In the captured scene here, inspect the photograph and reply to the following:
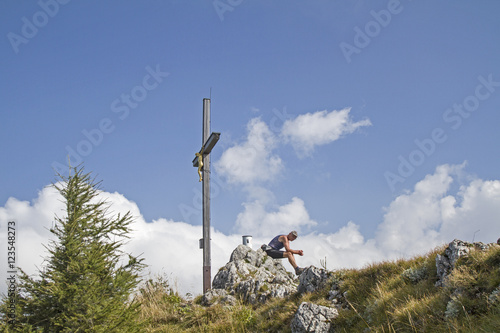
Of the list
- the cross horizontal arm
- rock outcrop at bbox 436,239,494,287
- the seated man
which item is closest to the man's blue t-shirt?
the seated man

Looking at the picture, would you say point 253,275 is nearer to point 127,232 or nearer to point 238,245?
point 238,245

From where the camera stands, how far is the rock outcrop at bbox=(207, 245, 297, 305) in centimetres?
1181

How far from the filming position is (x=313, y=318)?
8.16 metres

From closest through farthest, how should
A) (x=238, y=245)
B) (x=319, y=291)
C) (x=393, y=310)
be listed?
(x=393, y=310) < (x=319, y=291) < (x=238, y=245)

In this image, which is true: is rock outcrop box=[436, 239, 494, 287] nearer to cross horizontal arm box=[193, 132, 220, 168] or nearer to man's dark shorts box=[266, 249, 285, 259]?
man's dark shorts box=[266, 249, 285, 259]

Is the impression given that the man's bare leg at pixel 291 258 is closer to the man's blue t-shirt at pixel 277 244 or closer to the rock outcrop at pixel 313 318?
the man's blue t-shirt at pixel 277 244

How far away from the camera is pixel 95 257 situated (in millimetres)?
7871

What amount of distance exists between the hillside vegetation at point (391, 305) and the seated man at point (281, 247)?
257 cm

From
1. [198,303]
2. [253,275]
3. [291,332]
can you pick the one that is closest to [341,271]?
[291,332]

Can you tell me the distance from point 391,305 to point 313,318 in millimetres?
1649

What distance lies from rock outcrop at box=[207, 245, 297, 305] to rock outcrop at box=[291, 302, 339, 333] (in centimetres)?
290

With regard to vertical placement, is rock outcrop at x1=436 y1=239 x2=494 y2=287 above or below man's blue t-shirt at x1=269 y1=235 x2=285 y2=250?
below

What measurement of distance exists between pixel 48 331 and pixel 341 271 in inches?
260

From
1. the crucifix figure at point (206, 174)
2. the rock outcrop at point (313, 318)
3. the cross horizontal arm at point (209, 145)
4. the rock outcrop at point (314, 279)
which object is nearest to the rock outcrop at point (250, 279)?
the crucifix figure at point (206, 174)
